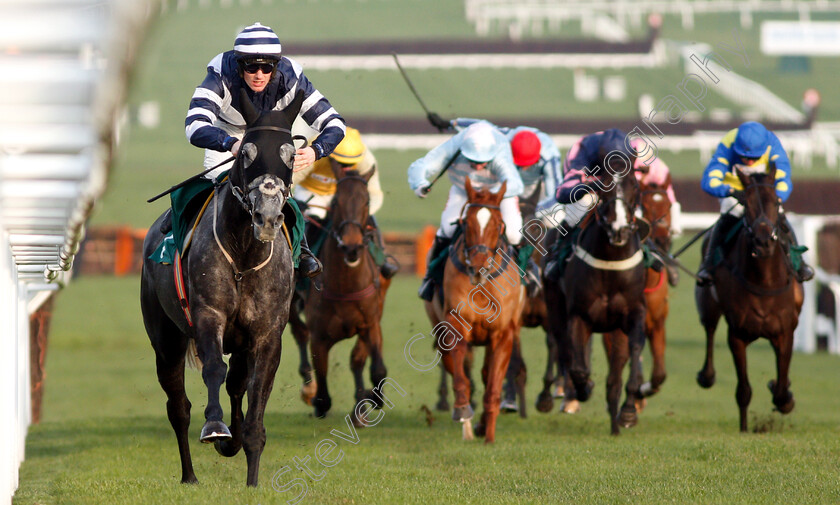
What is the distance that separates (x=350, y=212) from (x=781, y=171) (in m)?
3.11

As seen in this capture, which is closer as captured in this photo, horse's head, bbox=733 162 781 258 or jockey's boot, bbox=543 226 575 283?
horse's head, bbox=733 162 781 258

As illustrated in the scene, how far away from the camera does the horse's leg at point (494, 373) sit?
29.2ft

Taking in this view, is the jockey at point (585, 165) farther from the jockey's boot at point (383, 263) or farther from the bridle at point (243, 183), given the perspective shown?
the bridle at point (243, 183)

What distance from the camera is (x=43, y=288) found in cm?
891

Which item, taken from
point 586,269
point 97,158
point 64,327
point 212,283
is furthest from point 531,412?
point 64,327

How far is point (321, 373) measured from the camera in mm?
9648

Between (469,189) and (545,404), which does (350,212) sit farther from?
(545,404)

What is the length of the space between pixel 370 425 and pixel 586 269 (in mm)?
2158

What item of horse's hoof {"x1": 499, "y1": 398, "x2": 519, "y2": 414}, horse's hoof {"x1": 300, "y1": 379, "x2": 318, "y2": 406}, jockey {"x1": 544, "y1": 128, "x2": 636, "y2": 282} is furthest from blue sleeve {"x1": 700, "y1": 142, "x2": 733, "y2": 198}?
horse's hoof {"x1": 300, "y1": 379, "x2": 318, "y2": 406}

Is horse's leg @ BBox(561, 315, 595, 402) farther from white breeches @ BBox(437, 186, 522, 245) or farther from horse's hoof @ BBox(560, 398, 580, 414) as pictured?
horse's hoof @ BBox(560, 398, 580, 414)

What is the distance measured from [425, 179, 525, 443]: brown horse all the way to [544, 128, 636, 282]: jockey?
58 centimetres

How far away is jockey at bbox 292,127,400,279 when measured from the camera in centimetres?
973

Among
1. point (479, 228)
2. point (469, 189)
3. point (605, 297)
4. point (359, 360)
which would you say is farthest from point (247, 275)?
point (359, 360)

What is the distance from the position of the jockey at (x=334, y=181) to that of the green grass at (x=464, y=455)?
1563 millimetres
